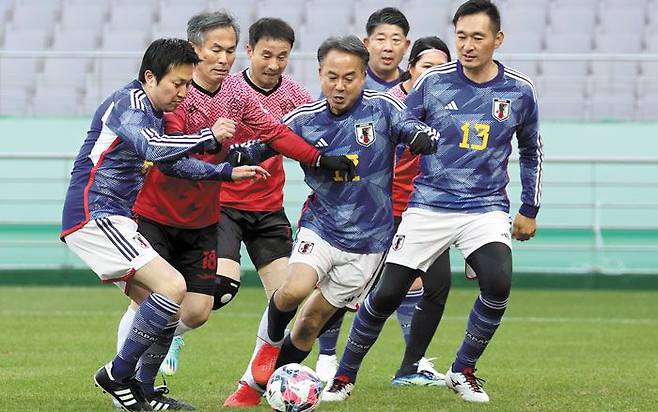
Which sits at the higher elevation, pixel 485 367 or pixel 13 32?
pixel 13 32

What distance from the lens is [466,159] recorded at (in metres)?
7.54

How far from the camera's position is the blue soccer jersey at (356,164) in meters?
→ 7.34

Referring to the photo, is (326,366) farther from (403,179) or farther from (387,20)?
(387,20)

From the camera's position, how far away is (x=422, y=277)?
861 centimetres

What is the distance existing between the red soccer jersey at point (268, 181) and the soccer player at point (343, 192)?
0.85 meters

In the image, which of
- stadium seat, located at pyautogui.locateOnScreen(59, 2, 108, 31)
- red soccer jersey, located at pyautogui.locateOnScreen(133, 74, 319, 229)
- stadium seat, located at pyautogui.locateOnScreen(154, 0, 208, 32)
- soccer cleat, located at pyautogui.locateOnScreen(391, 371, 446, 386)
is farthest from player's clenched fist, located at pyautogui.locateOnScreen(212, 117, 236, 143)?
stadium seat, located at pyautogui.locateOnScreen(59, 2, 108, 31)

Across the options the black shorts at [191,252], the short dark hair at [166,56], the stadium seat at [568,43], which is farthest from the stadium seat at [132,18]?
the short dark hair at [166,56]

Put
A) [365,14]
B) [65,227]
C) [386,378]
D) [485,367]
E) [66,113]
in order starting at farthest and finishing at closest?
[365,14] → [66,113] → [485,367] → [386,378] → [65,227]

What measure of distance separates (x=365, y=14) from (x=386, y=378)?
34.0ft

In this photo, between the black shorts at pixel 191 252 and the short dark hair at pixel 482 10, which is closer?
the black shorts at pixel 191 252

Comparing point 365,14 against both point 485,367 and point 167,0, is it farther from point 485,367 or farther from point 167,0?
point 485,367

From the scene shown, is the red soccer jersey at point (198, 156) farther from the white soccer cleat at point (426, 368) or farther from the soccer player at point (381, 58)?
the white soccer cleat at point (426, 368)

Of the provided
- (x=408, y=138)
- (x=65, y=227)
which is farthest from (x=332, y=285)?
(x=65, y=227)

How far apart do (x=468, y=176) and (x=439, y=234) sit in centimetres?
36
